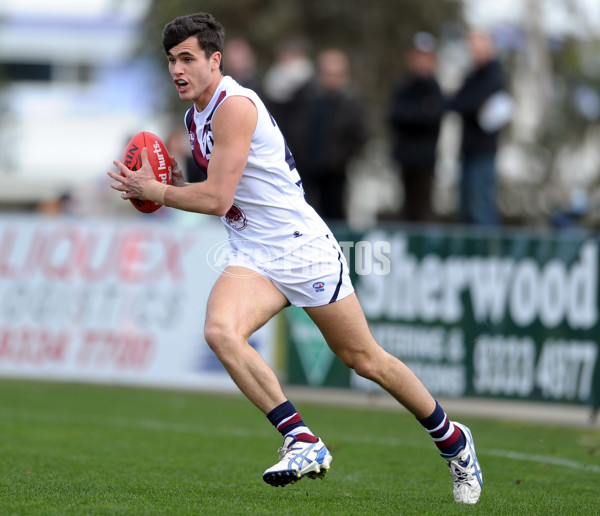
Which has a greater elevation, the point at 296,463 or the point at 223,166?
the point at 223,166

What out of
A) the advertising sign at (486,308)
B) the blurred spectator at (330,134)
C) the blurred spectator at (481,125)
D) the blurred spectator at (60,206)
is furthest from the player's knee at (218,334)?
the blurred spectator at (60,206)

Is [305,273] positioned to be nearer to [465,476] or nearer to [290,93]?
[465,476]

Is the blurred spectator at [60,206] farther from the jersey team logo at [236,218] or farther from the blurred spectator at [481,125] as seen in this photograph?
the jersey team logo at [236,218]

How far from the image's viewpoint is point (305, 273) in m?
5.98

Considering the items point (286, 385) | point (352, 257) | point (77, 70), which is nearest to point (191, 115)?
point (352, 257)

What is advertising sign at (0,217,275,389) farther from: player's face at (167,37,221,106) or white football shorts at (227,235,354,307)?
player's face at (167,37,221,106)

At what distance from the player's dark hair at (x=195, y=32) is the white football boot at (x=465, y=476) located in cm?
246

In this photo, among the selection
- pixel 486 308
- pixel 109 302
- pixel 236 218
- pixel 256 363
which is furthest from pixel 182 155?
pixel 256 363

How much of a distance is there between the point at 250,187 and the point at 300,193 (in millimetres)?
304

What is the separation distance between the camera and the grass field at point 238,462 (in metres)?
5.84

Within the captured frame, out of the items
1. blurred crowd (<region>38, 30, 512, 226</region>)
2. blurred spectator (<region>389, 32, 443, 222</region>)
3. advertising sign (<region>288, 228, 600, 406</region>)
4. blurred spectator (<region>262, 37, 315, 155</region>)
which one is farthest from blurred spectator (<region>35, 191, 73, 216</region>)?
advertising sign (<region>288, 228, 600, 406</region>)

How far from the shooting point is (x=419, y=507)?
5.89 m

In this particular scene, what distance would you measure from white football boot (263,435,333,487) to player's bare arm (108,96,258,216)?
1.24 meters

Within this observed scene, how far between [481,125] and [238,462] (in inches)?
254
